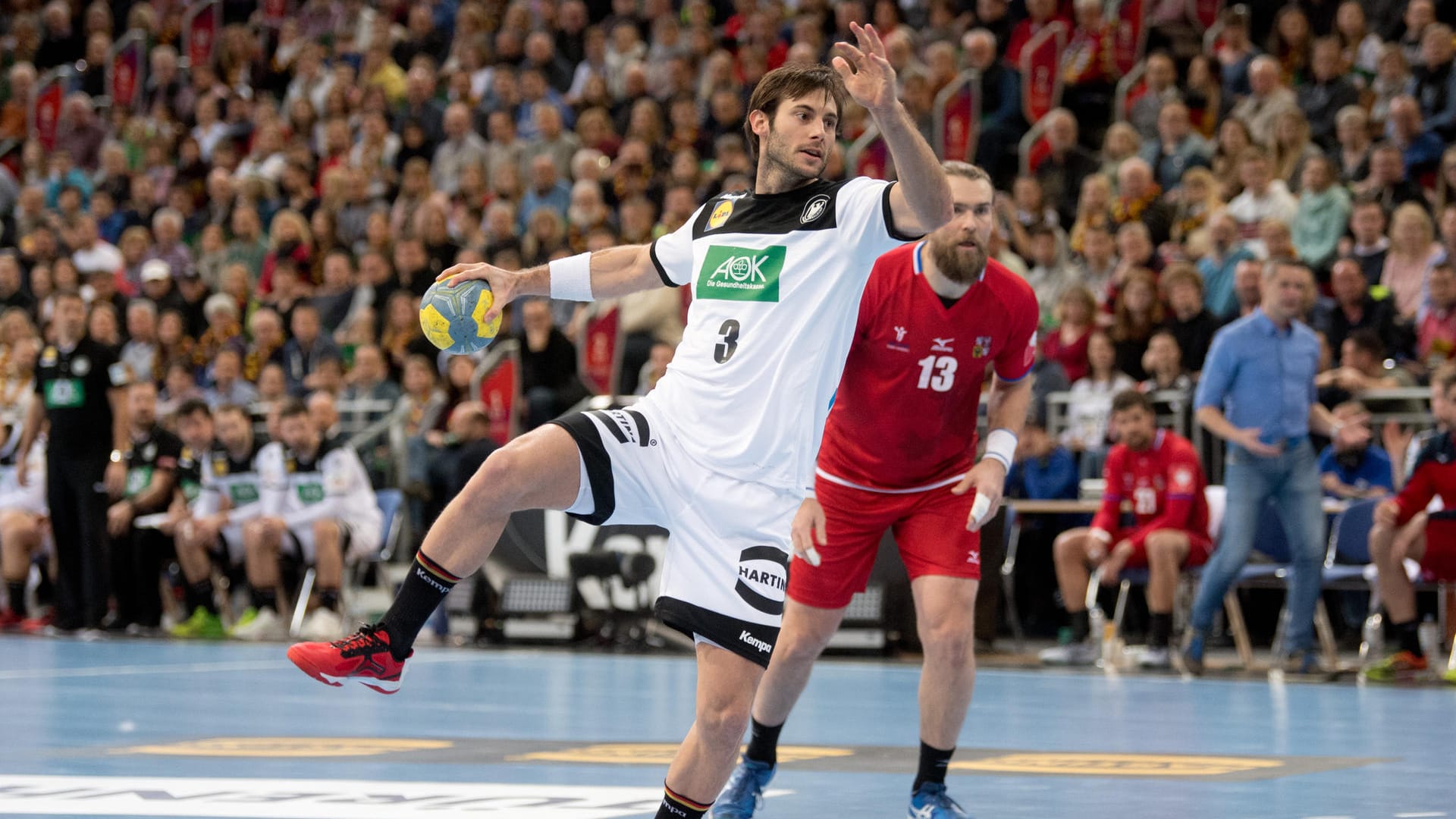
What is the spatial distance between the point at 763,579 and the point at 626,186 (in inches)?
489

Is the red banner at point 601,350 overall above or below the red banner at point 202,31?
below

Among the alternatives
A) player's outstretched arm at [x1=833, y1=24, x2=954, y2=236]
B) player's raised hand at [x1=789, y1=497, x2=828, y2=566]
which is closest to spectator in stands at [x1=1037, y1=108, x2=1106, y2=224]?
player's raised hand at [x1=789, y1=497, x2=828, y2=566]

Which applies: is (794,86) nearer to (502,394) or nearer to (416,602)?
(416,602)

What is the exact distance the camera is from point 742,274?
16.9ft

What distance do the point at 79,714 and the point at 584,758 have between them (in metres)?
3.04

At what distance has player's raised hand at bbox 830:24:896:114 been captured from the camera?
4.66 m

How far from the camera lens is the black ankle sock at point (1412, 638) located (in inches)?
430

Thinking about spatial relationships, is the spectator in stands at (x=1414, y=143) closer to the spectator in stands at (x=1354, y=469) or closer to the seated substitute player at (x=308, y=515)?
the spectator in stands at (x=1354, y=469)

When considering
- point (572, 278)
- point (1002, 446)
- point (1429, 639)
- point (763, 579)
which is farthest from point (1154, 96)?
point (763, 579)

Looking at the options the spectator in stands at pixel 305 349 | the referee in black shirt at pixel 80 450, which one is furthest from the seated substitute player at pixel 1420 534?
the referee in black shirt at pixel 80 450

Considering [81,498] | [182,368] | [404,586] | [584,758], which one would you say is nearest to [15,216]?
[182,368]

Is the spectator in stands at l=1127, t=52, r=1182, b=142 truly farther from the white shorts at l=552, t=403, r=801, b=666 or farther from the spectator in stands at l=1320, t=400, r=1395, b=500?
the white shorts at l=552, t=403, r=801, b=666

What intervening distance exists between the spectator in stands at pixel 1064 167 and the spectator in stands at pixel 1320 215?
2417 millimetres

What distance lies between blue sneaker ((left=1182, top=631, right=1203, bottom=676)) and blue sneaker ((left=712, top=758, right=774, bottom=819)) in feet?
18.2
